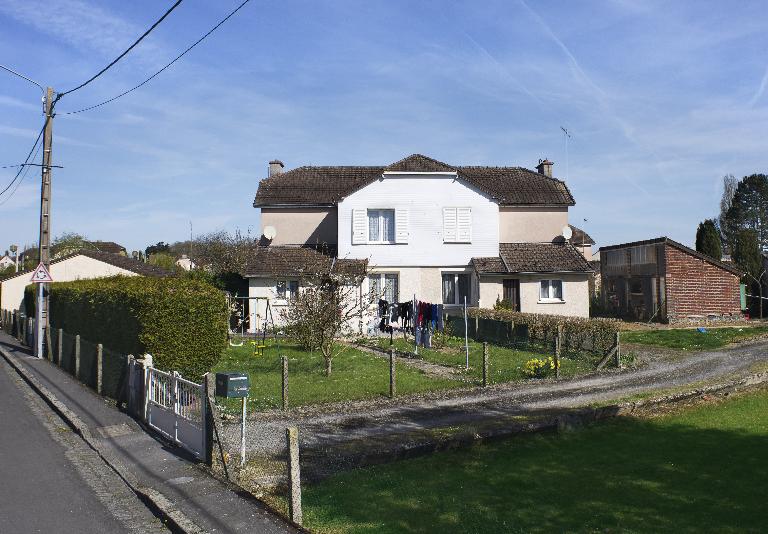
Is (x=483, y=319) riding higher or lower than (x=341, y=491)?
higher

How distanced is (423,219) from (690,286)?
41.3ft

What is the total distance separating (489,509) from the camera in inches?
320

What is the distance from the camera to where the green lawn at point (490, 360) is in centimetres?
1794

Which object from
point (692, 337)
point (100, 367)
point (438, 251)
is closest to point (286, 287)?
point (438, 251)

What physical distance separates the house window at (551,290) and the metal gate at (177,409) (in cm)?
2197

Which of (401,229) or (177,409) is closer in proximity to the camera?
(177,409)

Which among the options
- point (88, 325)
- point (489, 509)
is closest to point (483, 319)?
point (88, 325)

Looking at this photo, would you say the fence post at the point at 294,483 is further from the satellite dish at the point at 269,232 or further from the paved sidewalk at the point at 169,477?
the satellite dish at the point at 269,232

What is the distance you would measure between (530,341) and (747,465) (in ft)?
42.3

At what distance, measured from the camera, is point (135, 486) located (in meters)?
9.62

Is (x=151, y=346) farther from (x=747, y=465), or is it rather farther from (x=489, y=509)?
(x=747, y=465)

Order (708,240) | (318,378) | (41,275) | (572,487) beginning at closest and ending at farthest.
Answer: (572,487)
(318,378)
(41,275)
(708,240)

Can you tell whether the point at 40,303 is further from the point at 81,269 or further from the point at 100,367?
the point at 81,269

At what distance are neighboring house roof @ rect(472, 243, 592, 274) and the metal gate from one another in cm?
1992
